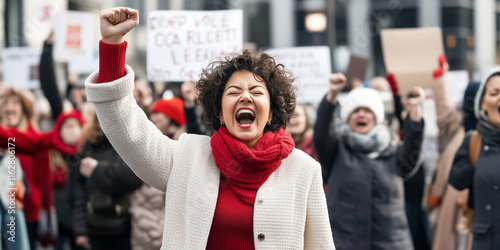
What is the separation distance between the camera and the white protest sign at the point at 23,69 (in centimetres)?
894

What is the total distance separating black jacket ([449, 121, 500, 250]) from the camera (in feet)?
14.0

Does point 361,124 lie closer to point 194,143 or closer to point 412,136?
point 412,136

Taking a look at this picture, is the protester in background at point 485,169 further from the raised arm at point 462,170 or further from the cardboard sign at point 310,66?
the cardboard sign at point 310,66

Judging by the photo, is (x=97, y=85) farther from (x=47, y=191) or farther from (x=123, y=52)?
(x=47, y=191)

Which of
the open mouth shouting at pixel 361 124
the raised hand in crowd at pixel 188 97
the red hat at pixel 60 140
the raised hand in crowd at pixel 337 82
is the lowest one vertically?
the red hat at pixel 60 140

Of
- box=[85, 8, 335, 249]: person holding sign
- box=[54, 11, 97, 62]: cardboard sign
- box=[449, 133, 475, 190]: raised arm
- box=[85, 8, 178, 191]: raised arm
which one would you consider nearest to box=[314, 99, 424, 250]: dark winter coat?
box=[449, 133, 475, 190]: raised arm

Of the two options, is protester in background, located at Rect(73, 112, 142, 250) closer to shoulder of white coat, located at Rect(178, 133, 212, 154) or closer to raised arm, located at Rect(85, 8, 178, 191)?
shoulder of white coat, located at Rect(178, 133, 212, 154)

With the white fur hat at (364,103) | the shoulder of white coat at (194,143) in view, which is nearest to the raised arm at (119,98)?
the shoulder of white coat at (194,143)

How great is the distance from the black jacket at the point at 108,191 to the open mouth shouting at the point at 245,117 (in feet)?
8.99

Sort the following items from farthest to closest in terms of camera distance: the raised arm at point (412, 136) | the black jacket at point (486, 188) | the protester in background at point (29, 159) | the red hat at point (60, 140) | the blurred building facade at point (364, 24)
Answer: the blurred building facade at point (364, 24) → the protester in background at point (29, 159) → the red hat at point (60, 140) → the raised arm at point (412, 136) → the black jacket at point (486, 188)

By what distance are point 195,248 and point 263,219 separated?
0.27 meters

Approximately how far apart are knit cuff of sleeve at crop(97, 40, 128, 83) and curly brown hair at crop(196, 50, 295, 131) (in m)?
0.50

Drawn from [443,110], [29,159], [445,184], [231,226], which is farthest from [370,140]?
[29,159]

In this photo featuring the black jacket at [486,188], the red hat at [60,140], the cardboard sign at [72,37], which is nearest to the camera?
the black jacket at [486,188]
